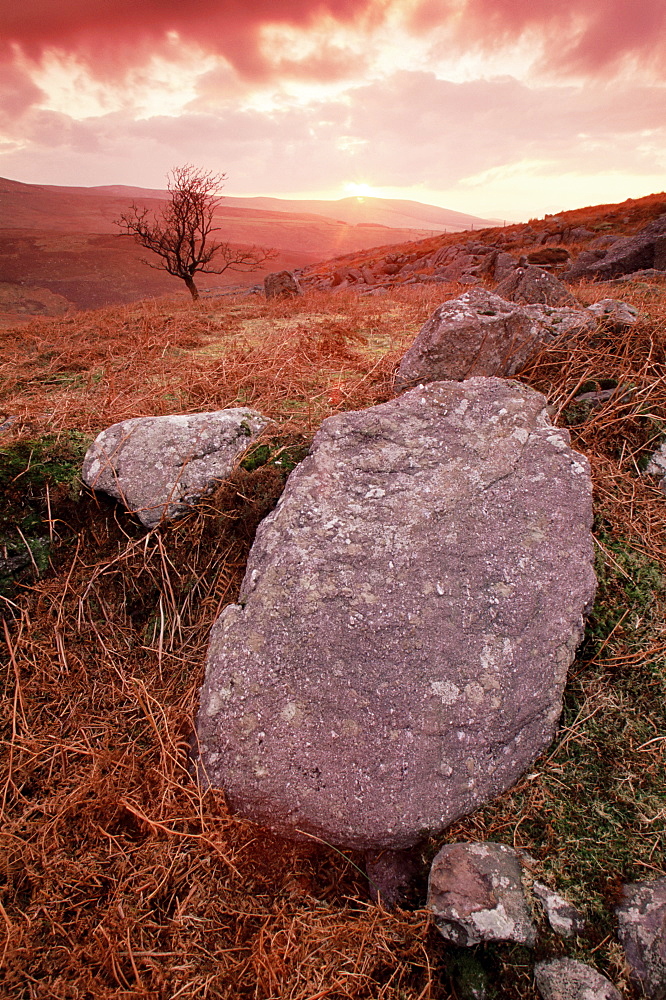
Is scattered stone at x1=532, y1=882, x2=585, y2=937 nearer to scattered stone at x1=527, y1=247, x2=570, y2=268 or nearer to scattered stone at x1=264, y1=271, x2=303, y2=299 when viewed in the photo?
scattered stone at x1=264, y1=271, x2=303, y2=299

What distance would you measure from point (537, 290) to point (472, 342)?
214 centimetres

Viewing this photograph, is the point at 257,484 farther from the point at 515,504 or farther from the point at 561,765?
the point at 561,765

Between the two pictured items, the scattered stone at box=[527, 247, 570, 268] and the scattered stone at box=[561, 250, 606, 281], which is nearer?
the scattered stone at box=[561, 250, 606, 281]

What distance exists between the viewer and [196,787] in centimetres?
179

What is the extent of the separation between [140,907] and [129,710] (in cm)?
74

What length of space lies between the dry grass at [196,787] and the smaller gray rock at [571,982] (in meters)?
0.04

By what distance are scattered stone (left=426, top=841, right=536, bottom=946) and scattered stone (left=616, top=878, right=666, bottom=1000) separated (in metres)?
0.25

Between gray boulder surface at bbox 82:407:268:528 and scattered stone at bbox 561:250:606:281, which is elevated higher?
scattered stone at bbox 561:250:606:281

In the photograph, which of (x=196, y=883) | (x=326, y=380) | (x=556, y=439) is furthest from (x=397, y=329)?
(x=196, y=883)

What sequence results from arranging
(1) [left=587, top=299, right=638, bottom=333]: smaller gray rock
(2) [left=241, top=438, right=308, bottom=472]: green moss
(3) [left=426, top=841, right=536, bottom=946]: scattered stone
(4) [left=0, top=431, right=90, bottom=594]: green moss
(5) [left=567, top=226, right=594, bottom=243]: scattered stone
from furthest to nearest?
(5) [left=567, top=226, right=594, bottom=243]: scattered stone < (1) [left=587, top=299, right=638, bottom=333]: smaller gray rock < (2) [left=241, top=438, right=308, bottom=472]: green moss < (4) [left=0, top=431, right=90, bottom=594]: green moss < (3) [left=426, top=841, right=536, bottom=946]: scattered stone

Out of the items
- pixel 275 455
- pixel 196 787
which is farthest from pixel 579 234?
pixel 196 787

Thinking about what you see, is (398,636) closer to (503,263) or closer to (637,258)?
(637,258)

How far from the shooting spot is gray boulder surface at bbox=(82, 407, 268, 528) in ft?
8.26

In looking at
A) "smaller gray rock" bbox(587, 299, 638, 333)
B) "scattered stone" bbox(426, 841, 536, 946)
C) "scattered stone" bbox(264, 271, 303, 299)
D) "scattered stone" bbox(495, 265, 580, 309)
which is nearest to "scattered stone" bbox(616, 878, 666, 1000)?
"scattered stone" bbox(426, 841, 536, 946)
